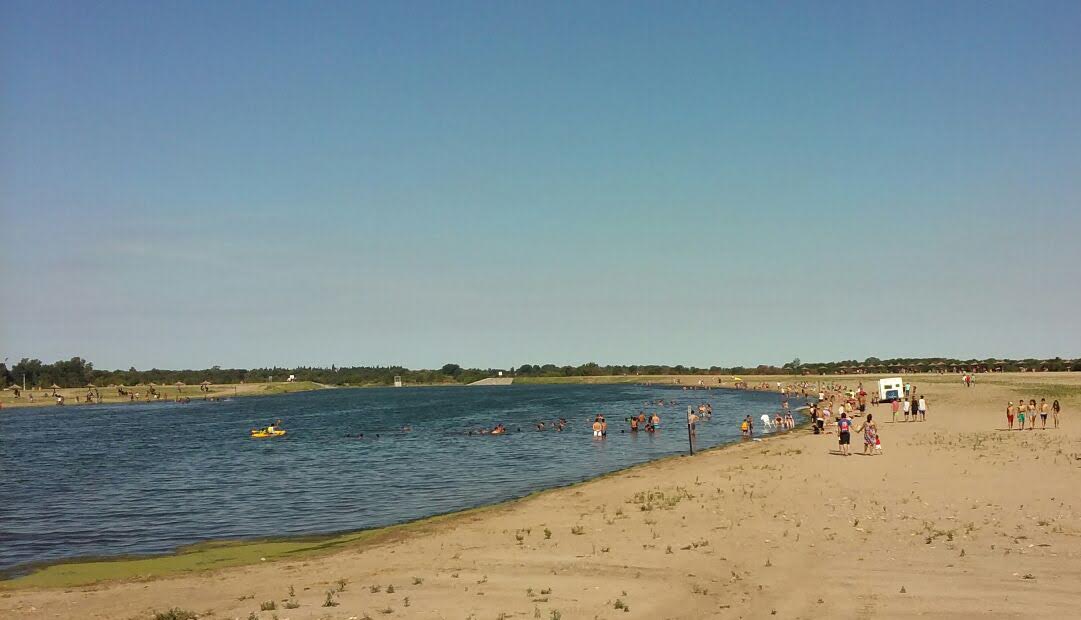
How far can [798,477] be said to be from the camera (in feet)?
96.0

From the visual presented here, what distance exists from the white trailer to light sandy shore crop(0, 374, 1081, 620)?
4340 cm

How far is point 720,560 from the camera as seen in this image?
17672 millimetres

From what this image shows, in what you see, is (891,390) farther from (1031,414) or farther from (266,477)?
(266,477)

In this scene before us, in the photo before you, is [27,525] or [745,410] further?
[745,410]

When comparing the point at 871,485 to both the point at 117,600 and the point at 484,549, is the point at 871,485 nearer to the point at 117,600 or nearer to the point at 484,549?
the point at 484,549

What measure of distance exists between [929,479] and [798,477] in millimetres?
4640

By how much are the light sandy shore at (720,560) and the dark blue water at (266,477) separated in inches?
271

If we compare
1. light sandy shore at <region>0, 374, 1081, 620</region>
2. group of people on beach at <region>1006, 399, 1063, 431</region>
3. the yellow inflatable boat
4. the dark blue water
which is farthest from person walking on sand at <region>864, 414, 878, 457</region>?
the yellow inflatable boat

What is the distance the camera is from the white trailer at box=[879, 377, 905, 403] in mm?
71312

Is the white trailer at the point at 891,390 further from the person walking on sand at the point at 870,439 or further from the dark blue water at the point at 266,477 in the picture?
the person walking on sand at the point at 870,439

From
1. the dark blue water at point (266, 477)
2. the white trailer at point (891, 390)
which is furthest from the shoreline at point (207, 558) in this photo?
the white trailer at point (891, 390)

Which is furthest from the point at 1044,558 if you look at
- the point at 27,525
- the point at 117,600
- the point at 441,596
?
the point at 27,525

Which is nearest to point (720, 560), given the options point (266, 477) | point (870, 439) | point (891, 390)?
point (870, 439)

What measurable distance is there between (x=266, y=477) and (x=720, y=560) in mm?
33018
